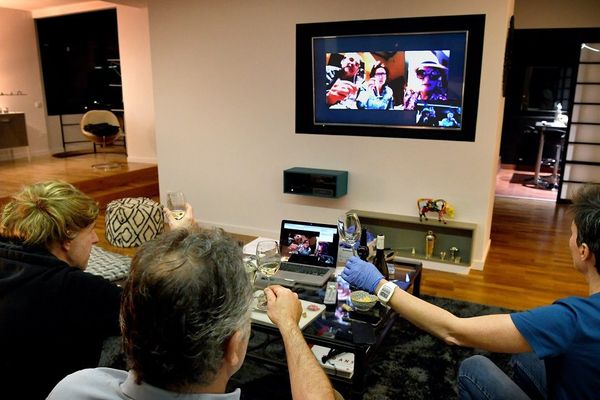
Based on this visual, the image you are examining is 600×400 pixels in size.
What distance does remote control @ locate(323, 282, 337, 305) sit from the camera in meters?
2.11

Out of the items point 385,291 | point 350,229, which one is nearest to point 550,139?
point 350,229

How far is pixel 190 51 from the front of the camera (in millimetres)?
4531

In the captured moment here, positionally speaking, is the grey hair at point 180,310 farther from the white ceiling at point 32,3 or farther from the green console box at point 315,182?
the white ceiling at point 32,3

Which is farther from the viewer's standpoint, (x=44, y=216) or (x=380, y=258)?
(x=380, y=258)

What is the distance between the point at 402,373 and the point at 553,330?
132cm

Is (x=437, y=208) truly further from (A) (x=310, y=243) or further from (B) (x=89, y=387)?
(B) (x=89, y=387)

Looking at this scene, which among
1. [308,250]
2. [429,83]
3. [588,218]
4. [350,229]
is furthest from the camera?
[429,83]

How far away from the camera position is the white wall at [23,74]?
754cm

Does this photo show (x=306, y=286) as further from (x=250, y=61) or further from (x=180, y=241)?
(x=250, y=61)

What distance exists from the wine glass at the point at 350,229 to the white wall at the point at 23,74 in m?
7.24

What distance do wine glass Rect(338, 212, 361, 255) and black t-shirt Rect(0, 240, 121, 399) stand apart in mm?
1229

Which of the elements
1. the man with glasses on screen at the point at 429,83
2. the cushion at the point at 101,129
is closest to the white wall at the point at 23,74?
the cushion at the point at 101,129

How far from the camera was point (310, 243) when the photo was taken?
8.32ft

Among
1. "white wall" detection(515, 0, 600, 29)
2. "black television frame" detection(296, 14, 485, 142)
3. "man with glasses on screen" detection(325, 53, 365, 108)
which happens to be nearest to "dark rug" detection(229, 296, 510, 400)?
"black television frame" detection(296, 14, 485, 142)
